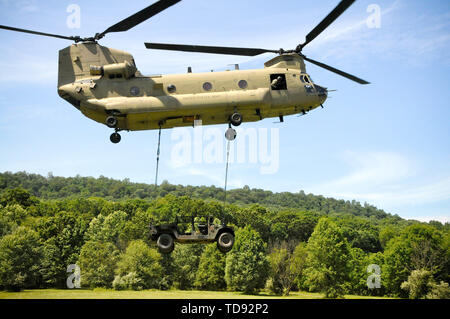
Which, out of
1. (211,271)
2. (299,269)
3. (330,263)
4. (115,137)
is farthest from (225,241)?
(299,269)

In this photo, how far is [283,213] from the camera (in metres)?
140

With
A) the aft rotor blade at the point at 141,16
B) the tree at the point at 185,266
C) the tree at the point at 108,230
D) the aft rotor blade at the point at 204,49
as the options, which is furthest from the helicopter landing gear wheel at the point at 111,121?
the tree at the point at 108,230

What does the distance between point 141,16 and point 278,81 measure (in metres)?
7.58

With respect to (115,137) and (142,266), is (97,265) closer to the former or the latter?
(142,266)

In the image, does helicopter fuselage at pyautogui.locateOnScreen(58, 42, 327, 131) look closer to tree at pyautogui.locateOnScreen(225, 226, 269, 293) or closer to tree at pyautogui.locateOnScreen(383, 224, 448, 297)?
tree at pyautogui.locateOnScreen(225, 226, 269, 293)

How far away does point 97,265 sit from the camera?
7856 centimetres

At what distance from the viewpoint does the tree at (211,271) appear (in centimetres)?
8156

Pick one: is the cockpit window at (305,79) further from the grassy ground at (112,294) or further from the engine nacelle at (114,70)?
the grassy ground at (112,294)

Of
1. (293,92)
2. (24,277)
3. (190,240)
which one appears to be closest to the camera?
(190,240)

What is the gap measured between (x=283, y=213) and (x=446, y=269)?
6134 cm

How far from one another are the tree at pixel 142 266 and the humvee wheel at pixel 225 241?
185 feet

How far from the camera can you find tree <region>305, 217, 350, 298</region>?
258 feet
